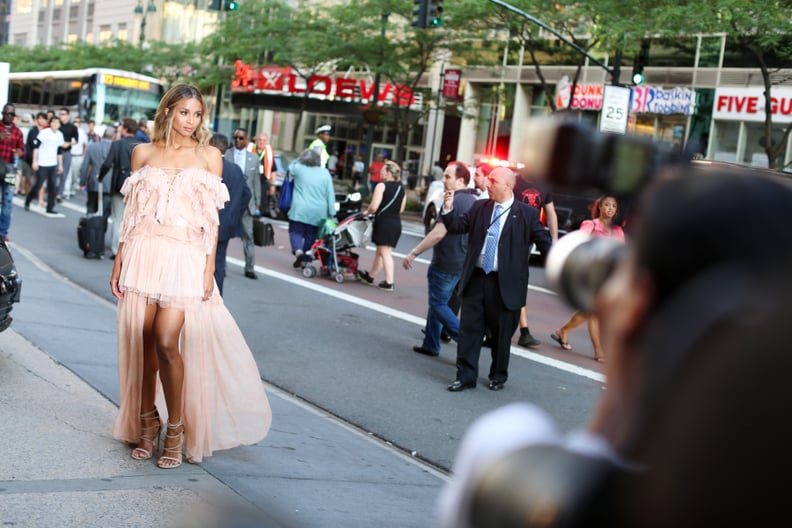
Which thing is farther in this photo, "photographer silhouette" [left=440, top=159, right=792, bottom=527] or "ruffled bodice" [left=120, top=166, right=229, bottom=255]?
"ruffled bodice" [left=120, top=166, right=229, bottom=255]

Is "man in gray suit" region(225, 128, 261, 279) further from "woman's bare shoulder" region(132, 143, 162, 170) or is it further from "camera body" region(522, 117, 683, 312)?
"camera body" region(522, 117, 683, 312)

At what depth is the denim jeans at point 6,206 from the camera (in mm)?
15516

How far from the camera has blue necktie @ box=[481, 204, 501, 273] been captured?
8.63 meters

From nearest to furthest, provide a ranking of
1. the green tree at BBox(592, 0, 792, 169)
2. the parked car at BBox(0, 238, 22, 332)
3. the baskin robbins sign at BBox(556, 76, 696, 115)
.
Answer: the parked car at BBox(0, 238, 22, 332)
the green tree at BBox(592, 0, 792, 169)
the baskin robbins sign at BBox(556, 76, 696, 115)

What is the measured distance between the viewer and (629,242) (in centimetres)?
127

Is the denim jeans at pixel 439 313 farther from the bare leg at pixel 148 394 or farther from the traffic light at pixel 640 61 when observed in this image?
the traffic light at pixel 640 61

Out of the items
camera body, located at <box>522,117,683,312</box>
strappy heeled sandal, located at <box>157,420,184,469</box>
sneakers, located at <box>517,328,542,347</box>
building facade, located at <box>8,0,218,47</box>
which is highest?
building facade, located at <box>8,0,218,47</box>

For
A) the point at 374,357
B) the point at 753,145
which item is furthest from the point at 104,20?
the point at 374,357

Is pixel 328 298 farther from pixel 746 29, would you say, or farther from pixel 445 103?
pixel 445 103

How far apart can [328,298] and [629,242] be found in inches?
466

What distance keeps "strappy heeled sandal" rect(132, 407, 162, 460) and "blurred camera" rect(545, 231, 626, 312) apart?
4.34 meters

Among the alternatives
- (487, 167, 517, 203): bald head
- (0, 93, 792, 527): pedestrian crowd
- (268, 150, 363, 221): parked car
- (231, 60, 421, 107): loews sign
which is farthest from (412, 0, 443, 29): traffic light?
(231, 60, 421, 107): loews sign

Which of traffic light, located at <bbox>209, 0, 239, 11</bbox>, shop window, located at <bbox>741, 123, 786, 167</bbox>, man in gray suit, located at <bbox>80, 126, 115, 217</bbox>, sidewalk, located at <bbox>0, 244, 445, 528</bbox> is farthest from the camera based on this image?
shop window, located at <bbox>741, 123, 786, 167</bbox>

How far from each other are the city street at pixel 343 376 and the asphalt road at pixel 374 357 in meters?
0.02
